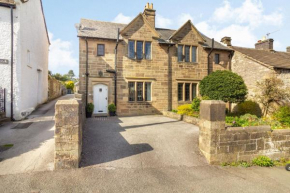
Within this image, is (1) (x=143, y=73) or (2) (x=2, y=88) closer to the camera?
(2) (x=2, y=88)

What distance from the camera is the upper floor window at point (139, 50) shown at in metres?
13.9

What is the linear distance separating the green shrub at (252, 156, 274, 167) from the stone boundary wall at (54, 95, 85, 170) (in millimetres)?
5935

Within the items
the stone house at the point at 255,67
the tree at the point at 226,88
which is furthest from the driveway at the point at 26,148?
Result: the stone house at the point at 255,67

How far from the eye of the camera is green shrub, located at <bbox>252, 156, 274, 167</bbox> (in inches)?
226

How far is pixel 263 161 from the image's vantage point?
579cm

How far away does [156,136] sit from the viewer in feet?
23.8

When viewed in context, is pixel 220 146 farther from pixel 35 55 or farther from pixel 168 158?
pixel 35 55

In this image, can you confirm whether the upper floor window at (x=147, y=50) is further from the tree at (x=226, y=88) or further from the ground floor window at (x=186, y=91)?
the tree at (x=226, y=88)

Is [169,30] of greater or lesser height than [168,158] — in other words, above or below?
above

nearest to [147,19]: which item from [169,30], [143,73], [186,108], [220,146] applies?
[169,30]

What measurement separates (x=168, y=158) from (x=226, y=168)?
185 centimetres

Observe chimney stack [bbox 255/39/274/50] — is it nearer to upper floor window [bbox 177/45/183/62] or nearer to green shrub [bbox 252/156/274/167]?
upper floor window [bbox 177/45/183/62]

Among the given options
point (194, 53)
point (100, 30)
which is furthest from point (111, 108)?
point (194, 53)

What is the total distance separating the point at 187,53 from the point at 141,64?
468cm
